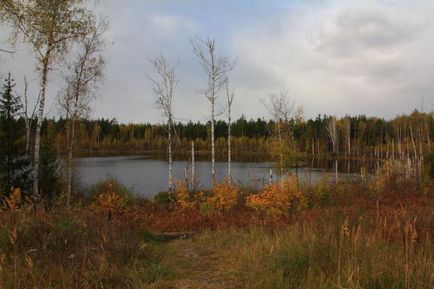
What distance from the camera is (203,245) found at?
821cm

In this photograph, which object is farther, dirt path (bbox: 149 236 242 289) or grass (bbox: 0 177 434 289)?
dirt path (bbox: 149 236 242 289)

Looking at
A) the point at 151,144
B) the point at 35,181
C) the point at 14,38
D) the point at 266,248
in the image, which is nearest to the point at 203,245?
the point at 266,248

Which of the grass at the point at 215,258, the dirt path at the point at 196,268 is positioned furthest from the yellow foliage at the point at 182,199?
the grass at the point at 215,258

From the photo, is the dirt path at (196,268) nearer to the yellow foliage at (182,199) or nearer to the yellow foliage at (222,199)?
the yellow foliage at (222,199)

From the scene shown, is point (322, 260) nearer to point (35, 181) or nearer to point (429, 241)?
point (429, 241)

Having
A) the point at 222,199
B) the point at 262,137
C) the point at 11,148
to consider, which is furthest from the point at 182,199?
the point at 262,137

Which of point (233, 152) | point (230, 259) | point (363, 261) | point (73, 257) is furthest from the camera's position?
point (233, 152)

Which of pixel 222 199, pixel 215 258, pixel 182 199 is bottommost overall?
pixel 182 199

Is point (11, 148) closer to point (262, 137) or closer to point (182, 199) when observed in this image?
point (182, 199)

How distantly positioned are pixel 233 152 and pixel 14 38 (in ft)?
282

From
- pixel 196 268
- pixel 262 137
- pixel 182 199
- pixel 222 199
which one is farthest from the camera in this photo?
pixel 262 137

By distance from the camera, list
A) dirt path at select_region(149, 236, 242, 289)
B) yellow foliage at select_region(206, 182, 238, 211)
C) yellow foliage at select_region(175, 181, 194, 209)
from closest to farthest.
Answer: dirt path at select_region(149, 236, 242, 289) < yellow foliage at select_region(206, 182, 238, 211) < yellow foliage at select_region(175, 181, 194, 209)

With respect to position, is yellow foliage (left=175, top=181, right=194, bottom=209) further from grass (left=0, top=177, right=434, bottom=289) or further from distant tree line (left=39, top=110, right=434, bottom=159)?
distant tree line (left=39, top=110, right=434, bottom=159)

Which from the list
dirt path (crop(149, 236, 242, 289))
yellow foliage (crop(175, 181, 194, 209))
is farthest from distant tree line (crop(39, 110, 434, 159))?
dirt path (crop(149, 236, 242, 289))
